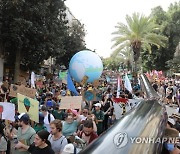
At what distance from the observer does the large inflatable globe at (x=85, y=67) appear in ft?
61.2

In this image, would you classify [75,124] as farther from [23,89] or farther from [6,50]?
[6,50]

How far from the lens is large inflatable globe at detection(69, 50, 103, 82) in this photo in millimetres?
18641

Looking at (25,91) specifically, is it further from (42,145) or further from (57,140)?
(42,145)

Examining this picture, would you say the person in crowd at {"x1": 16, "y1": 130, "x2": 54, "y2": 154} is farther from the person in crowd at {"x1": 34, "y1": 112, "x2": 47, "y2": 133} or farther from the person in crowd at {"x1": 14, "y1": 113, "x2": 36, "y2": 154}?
the person in crowd at {"x1": 34, "y1": 112, "x2": 47, "y2": 133}

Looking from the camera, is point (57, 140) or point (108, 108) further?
point (108, 108)

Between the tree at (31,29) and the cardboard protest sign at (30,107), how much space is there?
1910cm

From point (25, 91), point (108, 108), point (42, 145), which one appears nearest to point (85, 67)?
point (108, 108)

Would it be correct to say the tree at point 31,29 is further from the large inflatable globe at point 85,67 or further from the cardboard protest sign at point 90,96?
the cardboard protest sign at point 90,96

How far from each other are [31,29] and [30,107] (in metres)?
20.4

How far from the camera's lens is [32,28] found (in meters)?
26.3

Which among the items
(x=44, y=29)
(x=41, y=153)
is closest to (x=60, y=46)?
(x=44, y=29)

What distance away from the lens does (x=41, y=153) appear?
4.49 m

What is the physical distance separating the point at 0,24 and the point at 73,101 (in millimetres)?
19006

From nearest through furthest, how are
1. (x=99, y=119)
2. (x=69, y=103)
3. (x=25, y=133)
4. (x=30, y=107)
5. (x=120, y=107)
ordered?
(x=25, y=133)
(x=30, y=107)
(x=69, y=103)
(x=99, y=119)
(x=120, y=107)
